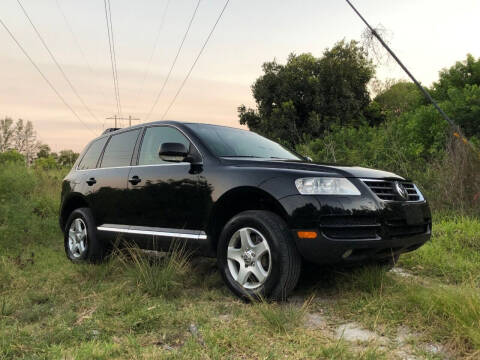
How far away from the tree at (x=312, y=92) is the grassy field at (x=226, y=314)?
2226 centimetres

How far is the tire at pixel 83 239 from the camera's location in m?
5.31

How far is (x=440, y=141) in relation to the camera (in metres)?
9.69

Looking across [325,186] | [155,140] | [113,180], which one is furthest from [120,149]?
[325,186]

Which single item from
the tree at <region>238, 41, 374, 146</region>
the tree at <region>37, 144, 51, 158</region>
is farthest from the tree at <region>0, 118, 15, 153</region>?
the tree at <region>238, 41, 374, 146</region>

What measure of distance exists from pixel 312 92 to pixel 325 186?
1004 inches

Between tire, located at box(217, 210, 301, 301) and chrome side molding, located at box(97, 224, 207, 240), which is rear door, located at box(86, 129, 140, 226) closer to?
chrome side molding, located at box(97, 224, 207, 240)

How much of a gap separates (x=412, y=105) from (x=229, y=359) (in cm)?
1376

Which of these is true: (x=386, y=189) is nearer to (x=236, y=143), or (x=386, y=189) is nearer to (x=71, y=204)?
(x=236, y=143)

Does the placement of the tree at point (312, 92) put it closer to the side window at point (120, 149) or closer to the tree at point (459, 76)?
the tree at point (459, 76)

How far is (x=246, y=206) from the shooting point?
403 centimetres

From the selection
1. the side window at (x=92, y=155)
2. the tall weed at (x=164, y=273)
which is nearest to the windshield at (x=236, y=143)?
the tall weed at (x=164, y=273)

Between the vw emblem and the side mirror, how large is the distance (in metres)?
1.92

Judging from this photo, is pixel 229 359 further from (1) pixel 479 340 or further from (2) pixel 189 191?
(2) pixel 189 191

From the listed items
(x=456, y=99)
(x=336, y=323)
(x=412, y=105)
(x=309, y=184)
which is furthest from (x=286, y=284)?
(x=412, y=105)
